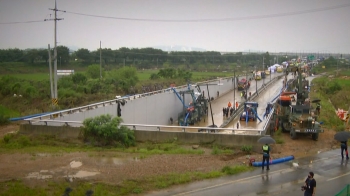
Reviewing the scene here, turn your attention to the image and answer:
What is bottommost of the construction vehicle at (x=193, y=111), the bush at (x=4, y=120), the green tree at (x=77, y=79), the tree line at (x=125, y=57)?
the construction vehicle at (x=193, y=111)

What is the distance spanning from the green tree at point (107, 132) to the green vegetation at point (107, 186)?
705cm

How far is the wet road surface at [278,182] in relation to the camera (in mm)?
13867

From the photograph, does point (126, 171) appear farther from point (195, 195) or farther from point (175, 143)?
point (175, 143)

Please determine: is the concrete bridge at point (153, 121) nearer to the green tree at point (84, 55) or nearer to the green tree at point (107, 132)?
the green tree at point (107, 132)

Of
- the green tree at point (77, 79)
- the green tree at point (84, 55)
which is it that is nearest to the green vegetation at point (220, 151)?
the green tree at point (77, 79)

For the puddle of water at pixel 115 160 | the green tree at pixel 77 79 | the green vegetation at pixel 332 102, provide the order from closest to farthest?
the puddle of water at pixel 115 160, the green vegetation at pixel 332 102, the green tree at pixel 77 79

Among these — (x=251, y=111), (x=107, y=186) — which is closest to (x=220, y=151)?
(x=107, y=186)

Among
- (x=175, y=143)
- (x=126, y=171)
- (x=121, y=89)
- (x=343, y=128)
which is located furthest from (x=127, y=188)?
(x=121, y=89)

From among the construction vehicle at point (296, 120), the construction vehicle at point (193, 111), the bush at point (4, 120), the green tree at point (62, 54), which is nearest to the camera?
the construction vehicle at point (296, 120)

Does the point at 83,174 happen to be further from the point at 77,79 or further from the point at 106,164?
the point at 77,79

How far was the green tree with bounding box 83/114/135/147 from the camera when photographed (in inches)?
852

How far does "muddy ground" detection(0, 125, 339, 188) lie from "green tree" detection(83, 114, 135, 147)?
222 centimetres

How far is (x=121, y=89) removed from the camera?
1941 inches

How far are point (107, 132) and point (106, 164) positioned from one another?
4536 mm
